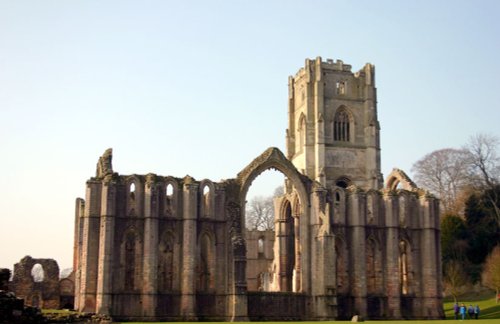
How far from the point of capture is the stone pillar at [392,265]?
45156mm

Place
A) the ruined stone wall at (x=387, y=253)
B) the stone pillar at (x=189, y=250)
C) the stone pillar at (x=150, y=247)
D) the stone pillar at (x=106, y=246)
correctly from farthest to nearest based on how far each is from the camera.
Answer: the ruined stone wall at (x=387, y=253)
the stone pillar at (x=189, y=250)
the stone pillar at (x=150, y=247)
the stone pillar at (x=106, y=246)

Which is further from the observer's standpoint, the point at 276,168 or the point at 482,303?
the point at 482,303

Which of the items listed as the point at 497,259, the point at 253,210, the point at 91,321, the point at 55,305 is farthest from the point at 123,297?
the point at 253,210

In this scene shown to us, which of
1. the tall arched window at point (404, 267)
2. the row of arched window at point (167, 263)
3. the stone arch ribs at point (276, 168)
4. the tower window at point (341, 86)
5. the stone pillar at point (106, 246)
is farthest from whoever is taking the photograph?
the tower window at point (341, 86)

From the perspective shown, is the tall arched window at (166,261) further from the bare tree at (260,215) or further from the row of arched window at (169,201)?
the bare tree at (260,215)

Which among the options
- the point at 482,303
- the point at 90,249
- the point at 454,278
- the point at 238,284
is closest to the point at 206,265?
the point at 238,284

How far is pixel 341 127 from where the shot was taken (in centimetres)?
7488

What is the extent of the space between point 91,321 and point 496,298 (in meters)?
31.2

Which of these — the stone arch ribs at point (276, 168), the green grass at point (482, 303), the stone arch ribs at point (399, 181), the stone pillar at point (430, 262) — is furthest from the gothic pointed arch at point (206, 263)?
the green grass at point (482, 303)

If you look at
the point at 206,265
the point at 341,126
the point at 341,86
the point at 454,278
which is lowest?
the point at 454,278

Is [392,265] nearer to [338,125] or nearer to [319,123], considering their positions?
[319,123]

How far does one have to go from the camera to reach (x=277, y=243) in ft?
159

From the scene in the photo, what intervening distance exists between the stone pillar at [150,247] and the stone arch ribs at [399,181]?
1672cm

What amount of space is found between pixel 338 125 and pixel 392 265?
102 feet
